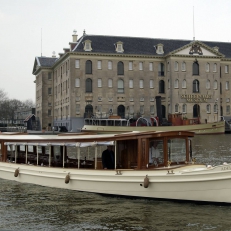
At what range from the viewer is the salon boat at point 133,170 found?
16109mm

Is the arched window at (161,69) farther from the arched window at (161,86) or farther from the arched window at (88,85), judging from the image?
the arched window at (88,85)

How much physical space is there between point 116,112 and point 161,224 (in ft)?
230

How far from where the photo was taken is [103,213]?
1628 cm

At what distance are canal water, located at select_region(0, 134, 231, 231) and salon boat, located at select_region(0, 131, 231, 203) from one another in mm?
399

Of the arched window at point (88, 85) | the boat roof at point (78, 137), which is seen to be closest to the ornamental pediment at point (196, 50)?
the arched window at point (88, 85)

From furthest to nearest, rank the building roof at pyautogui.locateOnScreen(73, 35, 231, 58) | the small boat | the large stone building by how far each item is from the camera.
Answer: the building roof at pyautogui.locateOnScreen(73, 35, 231, 58) → the large stone building → the small boat

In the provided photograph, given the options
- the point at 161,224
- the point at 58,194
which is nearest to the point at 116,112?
the point at 58,194

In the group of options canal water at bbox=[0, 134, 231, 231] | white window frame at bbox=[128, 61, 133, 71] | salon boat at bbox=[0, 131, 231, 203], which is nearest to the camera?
canal water at bbox=[0, 134, 231, 231]

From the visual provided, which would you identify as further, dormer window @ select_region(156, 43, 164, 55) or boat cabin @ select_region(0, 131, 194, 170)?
dormer window @ select_region(156, 43, 164, 55)

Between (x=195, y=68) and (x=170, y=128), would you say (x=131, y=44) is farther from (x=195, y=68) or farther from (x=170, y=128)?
(x=170, y=128)

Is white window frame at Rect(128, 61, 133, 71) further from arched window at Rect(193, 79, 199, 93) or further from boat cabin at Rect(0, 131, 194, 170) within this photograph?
boat cabin at Rect(0, 131, 194, 170)

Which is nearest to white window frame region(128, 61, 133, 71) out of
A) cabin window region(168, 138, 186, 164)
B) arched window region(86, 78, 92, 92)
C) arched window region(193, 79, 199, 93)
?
arched window region(86, 78, 92, 92)

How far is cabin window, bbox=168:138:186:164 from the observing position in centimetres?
1859

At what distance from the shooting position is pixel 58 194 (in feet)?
65.4
